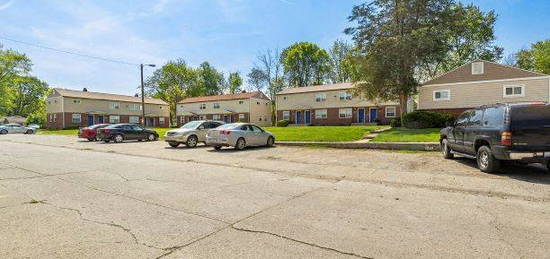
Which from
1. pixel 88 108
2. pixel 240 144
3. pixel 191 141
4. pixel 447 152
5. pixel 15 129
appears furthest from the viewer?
pixel 88 108

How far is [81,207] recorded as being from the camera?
5.59 meters

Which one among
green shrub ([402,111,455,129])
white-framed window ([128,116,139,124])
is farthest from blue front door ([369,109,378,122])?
white-framed window ([128,116,139,124])

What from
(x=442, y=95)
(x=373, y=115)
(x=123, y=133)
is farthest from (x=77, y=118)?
(x=442, y=95)

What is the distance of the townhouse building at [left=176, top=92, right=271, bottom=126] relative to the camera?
2158 inches

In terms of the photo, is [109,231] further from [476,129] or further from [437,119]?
[437,119]

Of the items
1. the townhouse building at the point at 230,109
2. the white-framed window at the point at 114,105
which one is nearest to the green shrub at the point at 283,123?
the townhouse building at the point at 230,109

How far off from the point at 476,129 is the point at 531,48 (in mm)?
61167

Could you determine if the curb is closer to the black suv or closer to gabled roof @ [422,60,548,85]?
the black suv

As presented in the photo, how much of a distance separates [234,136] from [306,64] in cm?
5515

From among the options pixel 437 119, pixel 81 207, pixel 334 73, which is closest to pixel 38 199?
pixel 81 207

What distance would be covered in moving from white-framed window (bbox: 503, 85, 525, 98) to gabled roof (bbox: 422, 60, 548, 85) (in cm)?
83

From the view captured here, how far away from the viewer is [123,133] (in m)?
24.5

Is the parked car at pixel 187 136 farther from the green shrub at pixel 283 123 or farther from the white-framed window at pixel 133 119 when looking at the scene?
the white-framed window at pixel 133 119

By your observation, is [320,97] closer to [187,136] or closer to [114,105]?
[187,136]
